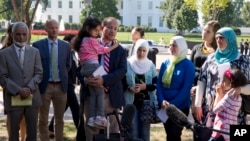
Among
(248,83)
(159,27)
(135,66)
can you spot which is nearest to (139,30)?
(135,66)

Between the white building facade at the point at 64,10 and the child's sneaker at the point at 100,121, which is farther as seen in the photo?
the white building facade at the point at 64,10

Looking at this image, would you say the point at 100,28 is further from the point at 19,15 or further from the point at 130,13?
the point at 130,13

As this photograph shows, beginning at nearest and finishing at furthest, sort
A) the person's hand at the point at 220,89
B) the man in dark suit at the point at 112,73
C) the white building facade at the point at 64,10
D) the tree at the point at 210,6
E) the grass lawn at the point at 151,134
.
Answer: the person's hand at the point at 220,89
the man in dark suit at the point at 112,73
the grass lawn at the point at 151,134
the tree at the point at 210,6
the white building facade at the point at 64,10

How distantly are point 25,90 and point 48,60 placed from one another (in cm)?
74

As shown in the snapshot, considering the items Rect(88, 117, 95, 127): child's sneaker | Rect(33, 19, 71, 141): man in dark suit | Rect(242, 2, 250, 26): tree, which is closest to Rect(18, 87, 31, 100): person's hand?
Rect(33, 19, 71, 141): man in dark suit

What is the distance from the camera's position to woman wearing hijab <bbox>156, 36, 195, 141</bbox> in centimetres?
534

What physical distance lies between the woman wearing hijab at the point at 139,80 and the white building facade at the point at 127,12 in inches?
3950

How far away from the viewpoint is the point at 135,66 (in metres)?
5.78

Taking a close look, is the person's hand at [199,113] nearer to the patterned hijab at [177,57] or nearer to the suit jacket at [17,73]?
the patterned hijab at [177,57]

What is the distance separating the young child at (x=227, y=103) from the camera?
4.17 m

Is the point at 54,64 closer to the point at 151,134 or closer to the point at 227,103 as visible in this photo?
the point at 151,134

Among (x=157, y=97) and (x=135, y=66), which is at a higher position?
(x=135, y=66)

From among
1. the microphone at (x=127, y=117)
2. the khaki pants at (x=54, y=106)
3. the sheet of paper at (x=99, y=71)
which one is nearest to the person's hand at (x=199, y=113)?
the sheet of paper at (x=99, y=71)

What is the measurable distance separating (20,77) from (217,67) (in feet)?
8.42
